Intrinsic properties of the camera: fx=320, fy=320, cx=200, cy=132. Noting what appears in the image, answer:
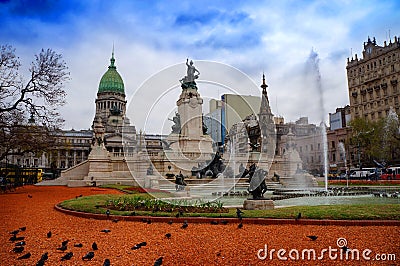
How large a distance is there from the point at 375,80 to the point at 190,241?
83.5m

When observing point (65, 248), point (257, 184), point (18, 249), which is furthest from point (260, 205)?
point (18, 249)

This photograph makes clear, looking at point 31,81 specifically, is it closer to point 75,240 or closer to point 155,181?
point 155,181

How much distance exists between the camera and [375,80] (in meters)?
78.3

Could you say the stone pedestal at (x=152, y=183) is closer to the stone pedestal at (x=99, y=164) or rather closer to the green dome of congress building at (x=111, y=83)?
the stone pedestal at (x=99, y=164)

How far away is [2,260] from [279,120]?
116463mm

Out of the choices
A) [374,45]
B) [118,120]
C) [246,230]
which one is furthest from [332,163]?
[246,230]

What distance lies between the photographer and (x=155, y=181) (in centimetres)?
2953

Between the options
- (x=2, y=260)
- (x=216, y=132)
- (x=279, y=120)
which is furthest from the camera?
(x=279, y=120)

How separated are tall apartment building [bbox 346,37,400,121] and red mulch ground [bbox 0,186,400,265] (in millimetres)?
74616

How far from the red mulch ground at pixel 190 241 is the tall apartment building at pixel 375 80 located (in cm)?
7462

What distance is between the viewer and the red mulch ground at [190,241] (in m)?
7.10

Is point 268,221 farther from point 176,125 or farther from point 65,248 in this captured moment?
point 176,125

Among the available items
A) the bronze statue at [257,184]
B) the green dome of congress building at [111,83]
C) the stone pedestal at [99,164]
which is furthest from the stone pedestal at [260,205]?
the green dome of congress building at [111,83]

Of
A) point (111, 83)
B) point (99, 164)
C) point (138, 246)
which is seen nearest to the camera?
point (138, 246)
